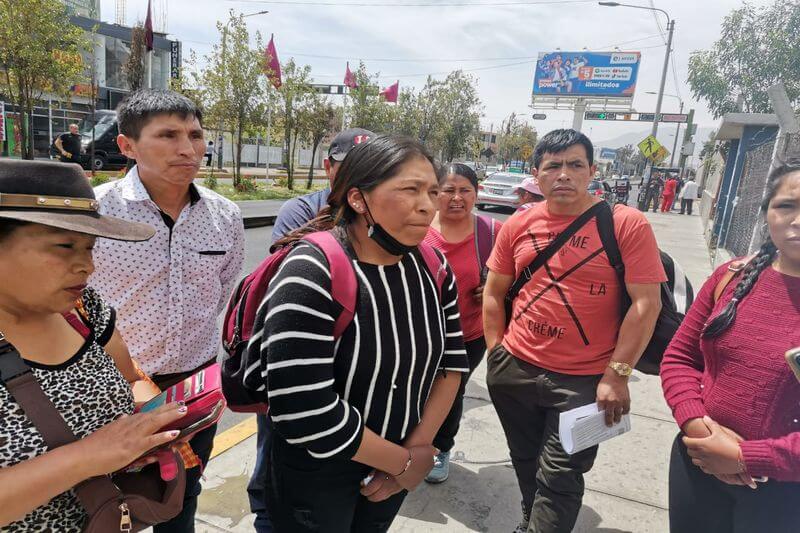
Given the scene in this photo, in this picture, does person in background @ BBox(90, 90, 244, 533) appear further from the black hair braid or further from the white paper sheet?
the black hair braid

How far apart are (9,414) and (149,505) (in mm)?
407

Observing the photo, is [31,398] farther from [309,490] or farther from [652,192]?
[652,192]

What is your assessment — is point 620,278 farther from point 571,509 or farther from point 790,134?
point 790,134

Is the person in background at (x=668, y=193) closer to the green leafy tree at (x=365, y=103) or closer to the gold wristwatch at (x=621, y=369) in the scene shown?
the green leafy tree at (x=365, y=103)

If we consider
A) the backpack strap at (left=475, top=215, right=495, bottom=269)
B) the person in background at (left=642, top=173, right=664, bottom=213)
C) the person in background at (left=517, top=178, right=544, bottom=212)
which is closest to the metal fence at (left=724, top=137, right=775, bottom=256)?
the person in background at (left=517, top=178, right=544, bottom=212)

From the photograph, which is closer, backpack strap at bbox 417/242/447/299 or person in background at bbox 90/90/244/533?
backpack strap at bbox 417/242/447/299

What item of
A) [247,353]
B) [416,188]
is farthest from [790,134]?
[247,353]

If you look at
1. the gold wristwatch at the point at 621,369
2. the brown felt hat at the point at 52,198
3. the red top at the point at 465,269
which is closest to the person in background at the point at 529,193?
the red top at the point at 465,269

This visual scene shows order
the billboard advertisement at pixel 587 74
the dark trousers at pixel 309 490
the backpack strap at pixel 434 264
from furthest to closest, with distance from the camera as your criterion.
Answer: the billboard advertisement at pixel 587 74
the backpack strap at pixel 434 264
the dark trousers at pixel 309 490

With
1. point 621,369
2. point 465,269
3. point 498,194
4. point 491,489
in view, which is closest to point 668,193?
point 498,194

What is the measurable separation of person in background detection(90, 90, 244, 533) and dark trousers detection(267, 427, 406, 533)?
1.74 feet

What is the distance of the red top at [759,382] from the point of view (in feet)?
4.87

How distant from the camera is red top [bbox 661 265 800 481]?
1483 mm

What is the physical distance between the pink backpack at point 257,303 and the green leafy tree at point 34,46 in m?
13.5
